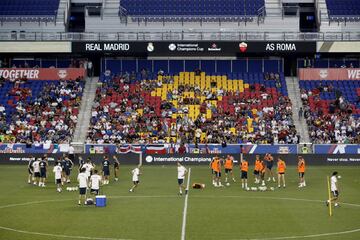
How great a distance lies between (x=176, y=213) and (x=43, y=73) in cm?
4720

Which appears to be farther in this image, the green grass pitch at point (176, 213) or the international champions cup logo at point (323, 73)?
the international champions cup logo at point (323, 73)

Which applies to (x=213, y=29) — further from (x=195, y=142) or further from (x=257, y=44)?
(x=195, y=142)

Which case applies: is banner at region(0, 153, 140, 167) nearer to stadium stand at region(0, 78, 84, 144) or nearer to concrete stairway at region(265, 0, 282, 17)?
stadium stand at region(0, 78, 84, 144)

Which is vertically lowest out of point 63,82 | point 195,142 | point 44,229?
point 44,229

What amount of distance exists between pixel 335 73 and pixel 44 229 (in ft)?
176

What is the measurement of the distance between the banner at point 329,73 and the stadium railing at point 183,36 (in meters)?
3.92

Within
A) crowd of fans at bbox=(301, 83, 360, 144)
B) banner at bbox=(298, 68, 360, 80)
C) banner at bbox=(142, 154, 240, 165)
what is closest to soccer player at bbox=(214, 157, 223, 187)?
banner at bbox=(142, 154, 240, 165)

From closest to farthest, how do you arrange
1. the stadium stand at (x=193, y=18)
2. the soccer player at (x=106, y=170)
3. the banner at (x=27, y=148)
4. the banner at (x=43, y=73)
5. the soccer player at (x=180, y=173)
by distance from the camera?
the soccer player at (x=180, y=173)
the soccer player at (x=106, y=170)
the banner at (x=27, y=148)
the banner at (x=43, y=73)
the stadium stand at (x=193, y=18)

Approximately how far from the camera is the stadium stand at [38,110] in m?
71.4

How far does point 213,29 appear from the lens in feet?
270

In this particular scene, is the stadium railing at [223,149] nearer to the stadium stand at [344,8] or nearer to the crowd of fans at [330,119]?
the crowd of fans at [330,119]

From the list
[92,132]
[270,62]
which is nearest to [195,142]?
[92,132]

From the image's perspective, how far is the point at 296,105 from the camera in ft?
254

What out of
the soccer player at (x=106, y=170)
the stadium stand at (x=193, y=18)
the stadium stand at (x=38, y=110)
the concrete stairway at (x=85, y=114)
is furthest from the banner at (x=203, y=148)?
the stadium stand at (x=193, y=18)
